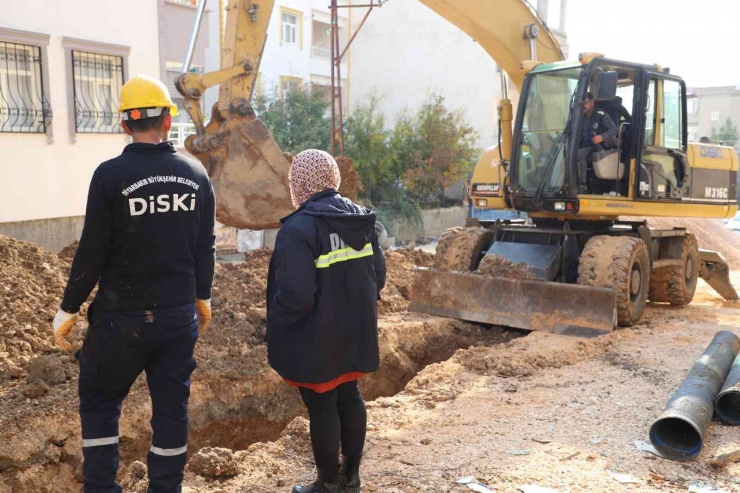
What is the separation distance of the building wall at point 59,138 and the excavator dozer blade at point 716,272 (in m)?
10.1

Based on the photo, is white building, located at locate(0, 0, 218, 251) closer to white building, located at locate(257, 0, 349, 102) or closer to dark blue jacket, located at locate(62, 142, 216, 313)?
dark blue jacket, located at locate(62, 142, 216, 313)

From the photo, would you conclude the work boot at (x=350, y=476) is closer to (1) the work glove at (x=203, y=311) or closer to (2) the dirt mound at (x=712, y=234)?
(1) the work glove at (x=203, y=311)

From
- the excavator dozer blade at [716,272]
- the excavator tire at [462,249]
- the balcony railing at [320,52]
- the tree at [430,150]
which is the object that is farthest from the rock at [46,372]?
the balcony railing at [320,52]

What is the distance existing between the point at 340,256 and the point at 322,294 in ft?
0.69

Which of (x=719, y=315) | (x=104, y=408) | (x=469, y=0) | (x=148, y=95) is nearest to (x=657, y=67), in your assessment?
(x=469, y=0)

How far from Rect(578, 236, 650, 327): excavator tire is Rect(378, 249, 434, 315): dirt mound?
7.67 feet

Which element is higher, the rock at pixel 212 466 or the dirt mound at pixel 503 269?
the dirt mound at pixel 503 269

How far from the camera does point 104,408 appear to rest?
11.1ft

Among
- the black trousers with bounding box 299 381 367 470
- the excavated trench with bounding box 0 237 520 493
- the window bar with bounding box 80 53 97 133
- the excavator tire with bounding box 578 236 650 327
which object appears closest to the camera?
the black trousers with bounding box 299 381 367 470

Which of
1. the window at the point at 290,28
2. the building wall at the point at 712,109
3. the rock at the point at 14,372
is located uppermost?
the window at the point at 290,28

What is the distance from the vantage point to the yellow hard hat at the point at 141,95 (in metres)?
3.40

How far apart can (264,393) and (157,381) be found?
2.79m

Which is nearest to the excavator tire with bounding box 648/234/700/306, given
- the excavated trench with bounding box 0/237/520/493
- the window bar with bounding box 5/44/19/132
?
the excavated trench with bounding box 0/237/520/493

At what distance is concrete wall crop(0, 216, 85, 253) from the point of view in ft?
36.9
